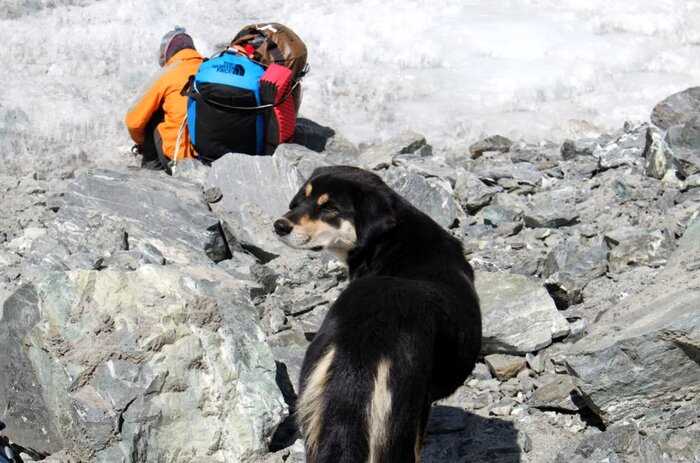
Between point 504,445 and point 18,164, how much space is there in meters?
6.40

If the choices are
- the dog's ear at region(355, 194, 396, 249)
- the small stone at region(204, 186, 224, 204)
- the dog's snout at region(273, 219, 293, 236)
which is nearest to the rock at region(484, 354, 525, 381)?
the dog's ear at region(355, 194, 396, 249)

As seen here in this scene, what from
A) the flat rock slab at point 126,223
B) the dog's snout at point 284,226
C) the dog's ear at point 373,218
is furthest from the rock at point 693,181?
the dog's snout at point 284,226

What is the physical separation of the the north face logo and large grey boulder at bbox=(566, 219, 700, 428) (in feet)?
16.1

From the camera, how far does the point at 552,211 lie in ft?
24.8

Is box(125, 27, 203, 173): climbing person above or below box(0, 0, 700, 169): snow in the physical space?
above

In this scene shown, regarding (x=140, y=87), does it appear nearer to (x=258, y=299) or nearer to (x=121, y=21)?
(x=121, y=21)

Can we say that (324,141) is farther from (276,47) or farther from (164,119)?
Answer: (164,119)

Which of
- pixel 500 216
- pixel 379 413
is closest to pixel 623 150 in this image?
pixel 500 216

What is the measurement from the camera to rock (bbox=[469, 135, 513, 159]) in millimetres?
9836

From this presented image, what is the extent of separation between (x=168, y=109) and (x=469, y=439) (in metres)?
5.12

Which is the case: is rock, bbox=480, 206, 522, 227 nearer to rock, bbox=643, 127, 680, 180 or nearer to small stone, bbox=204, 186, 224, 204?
rock, bbox=643, 127, 680, 180

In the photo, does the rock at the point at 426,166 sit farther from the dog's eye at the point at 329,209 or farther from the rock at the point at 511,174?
the dog's eye at the point at 329,209

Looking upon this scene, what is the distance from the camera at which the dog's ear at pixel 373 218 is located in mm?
4652

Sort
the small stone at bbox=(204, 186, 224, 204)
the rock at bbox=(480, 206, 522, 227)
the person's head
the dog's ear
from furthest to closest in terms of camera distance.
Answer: the person's head, the small stone at bbox=(204, 186, 224, 204), the rock at bbox=(480, 206, 522, 227), the dog's ear
